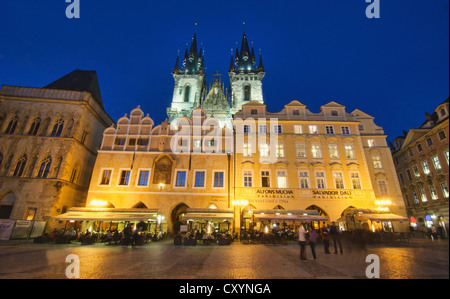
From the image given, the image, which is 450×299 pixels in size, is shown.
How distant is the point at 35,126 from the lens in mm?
23500

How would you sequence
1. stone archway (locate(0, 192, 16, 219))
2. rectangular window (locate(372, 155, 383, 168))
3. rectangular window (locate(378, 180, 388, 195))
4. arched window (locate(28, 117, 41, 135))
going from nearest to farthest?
stone archway (locate(0, 192, 16, 219)) → rectangular window (locate(378, 180, 388, 195)) → arched window (locate(28, 117, 41, 135)) → rectangular window (locate(372, 155, 383, 168))

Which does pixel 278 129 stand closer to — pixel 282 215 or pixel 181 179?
pixel 282 215

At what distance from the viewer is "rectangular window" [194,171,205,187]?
22031 millimetres

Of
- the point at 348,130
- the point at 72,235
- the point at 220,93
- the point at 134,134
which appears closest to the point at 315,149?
the point at 348,130

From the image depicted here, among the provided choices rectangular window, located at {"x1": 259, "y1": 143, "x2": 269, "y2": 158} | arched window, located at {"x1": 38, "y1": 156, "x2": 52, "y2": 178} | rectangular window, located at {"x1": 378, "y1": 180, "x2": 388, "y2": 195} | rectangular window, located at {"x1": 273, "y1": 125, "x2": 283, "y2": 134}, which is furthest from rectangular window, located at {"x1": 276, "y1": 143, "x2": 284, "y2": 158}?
arched window, located at {"x1": 38, "y1": 156, "x2": 52, "y2": 178}

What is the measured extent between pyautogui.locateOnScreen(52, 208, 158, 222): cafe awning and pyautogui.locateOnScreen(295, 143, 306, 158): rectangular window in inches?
617

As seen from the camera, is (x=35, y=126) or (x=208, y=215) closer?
(x=208, y=215)

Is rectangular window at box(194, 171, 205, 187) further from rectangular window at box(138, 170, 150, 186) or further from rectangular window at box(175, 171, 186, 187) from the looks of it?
rectangular window at box(138, 170, 150, 186)

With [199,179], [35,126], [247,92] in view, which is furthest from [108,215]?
[247,92]

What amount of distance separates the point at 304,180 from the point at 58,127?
89.7 ft

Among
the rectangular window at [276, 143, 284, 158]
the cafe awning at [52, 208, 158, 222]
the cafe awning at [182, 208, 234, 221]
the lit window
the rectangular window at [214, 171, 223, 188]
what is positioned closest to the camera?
the cafe awning at [52, 208, 158, 222]

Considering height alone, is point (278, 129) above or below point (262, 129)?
above

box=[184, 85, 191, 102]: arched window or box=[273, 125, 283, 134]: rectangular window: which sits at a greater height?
box=[184, 85, 191, 102]: arched window
